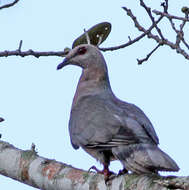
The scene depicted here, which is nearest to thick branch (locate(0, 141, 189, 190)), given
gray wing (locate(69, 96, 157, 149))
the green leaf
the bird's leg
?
the bird's leg

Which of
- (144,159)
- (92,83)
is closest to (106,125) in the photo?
(144,159)

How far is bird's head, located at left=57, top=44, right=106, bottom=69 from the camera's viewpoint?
6.01m

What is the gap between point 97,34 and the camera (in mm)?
5484

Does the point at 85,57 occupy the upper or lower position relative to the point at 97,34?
lower

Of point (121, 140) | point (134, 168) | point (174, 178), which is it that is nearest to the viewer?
point (174, 178)

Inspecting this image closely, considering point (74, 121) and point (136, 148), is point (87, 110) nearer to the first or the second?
point (74, 121)

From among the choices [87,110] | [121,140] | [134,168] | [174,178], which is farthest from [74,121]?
[174,178]

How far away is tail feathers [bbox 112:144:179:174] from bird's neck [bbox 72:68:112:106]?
149cm

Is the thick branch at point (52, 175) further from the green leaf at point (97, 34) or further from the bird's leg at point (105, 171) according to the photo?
the green leaf at point (97, 34)

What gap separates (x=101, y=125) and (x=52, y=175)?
2.97ft

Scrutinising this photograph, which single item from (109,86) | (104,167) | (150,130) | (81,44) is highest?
(81,44)

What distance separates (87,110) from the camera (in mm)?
5172

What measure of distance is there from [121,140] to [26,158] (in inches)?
29.1

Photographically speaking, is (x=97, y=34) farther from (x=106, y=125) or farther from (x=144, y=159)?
(x=144, y=159)
